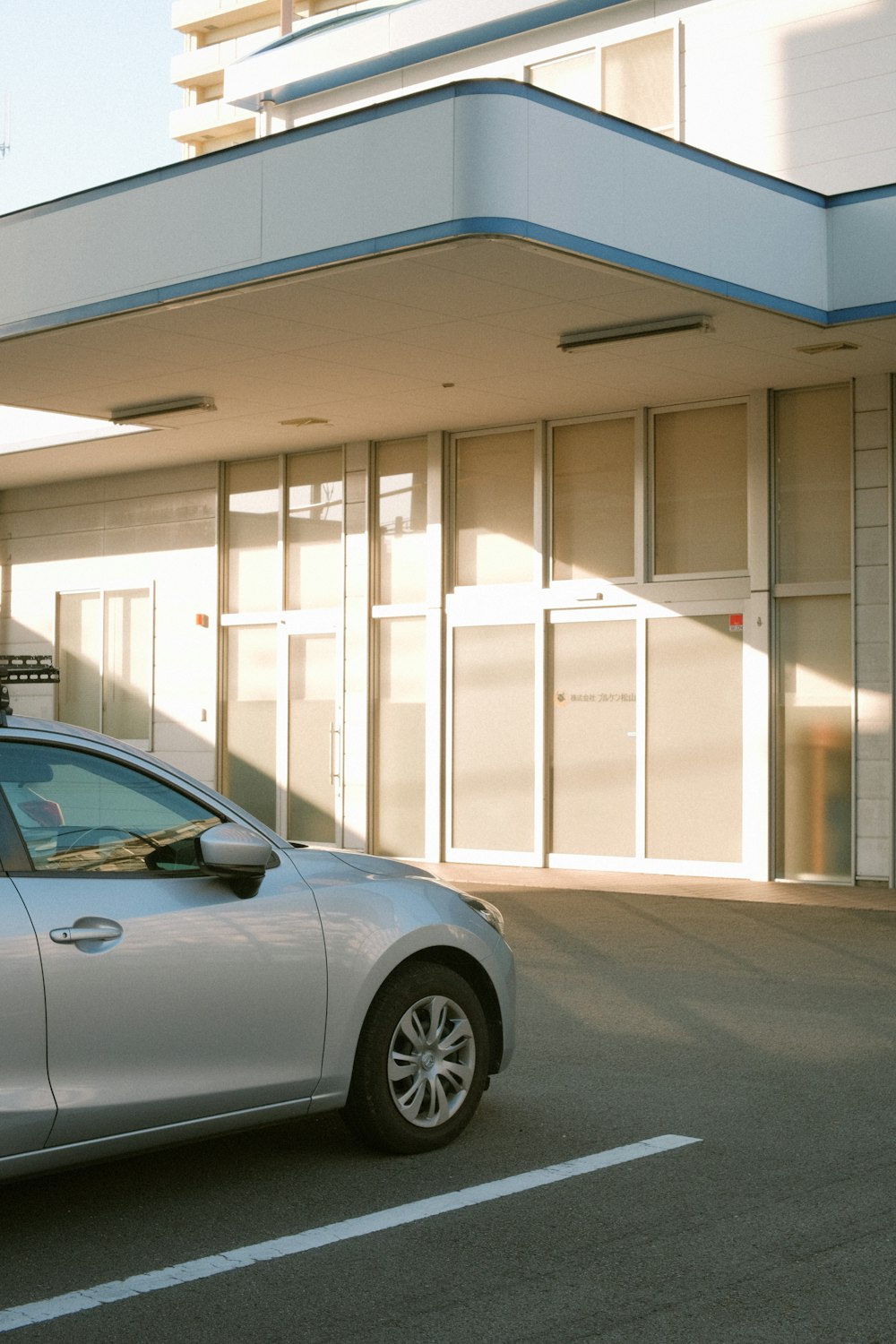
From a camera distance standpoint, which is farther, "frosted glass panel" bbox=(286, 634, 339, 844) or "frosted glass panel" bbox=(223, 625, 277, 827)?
"frosted glass panel" bbox=(223, 625, 277, 827)

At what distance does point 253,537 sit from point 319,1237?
1582cm

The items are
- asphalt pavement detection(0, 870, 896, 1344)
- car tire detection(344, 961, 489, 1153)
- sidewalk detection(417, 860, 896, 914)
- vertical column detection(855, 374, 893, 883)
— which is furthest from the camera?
vertical column detection(855, 374, 893, 883)

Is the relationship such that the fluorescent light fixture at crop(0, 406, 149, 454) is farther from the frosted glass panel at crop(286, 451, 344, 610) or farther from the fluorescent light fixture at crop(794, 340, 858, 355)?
the fluorescent light fixture at crop(794, 340, 858, 355)

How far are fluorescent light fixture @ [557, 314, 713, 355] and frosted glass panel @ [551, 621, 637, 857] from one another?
13.0 ft

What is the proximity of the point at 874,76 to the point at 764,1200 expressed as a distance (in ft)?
39.8

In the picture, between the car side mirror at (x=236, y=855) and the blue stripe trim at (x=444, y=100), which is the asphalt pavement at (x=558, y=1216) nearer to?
the car side mirror at (x=236, y=855)

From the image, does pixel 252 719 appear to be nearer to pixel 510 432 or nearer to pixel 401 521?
pixel 401 521

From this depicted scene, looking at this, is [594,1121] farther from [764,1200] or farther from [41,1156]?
[41,1156]

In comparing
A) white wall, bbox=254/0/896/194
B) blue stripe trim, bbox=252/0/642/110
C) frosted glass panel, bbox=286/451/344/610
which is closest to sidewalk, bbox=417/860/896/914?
frosted glass panel, bbox=286/451/344/610

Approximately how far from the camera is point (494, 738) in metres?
17.5

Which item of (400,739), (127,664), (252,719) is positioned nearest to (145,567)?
(127,664)

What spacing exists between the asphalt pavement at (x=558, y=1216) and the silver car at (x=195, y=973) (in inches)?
11.2

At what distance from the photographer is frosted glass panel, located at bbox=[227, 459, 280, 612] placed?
65.3 ft

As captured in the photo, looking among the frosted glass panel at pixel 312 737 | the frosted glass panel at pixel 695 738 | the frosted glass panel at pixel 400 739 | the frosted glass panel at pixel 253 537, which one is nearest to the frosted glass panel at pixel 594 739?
the frosted glass panel at pixel 695 738
